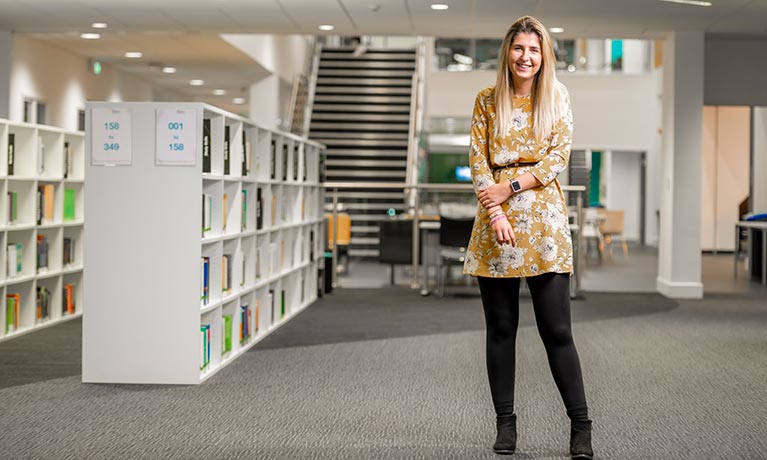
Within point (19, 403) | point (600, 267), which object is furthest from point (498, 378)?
point (600, 267)

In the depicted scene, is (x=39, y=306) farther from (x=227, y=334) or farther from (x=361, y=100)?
(x=361, y=100)

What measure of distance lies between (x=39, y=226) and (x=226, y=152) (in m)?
2.27

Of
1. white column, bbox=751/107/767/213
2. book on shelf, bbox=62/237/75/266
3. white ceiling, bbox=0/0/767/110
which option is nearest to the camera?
book on shelf, bbox=62/237/75/266

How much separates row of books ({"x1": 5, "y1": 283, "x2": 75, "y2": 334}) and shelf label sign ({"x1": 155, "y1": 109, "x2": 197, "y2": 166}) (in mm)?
2565

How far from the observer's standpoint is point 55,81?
12500 millimetres

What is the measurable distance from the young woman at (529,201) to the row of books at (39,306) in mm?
4647

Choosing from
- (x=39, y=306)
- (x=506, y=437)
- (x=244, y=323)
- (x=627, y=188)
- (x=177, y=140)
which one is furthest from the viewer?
(x=627, y=188)

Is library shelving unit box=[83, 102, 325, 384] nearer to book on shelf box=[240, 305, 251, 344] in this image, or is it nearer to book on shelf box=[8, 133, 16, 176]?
book on shelf box=[240, 305, 251, 344]

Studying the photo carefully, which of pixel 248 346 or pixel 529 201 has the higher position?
pixel 529 201

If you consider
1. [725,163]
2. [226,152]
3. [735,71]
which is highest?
[735,71]

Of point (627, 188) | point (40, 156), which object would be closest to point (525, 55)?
point (40, 156)

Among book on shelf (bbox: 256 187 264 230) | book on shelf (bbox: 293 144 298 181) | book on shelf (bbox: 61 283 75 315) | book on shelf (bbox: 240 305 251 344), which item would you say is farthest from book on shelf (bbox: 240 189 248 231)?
book on shelf (bbox: 61 283 75 315)

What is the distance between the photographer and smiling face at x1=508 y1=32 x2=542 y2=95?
3525 millimetres

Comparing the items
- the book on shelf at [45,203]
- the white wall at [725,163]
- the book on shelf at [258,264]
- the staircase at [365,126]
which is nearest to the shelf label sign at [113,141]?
the book on shelf at [258,264]
